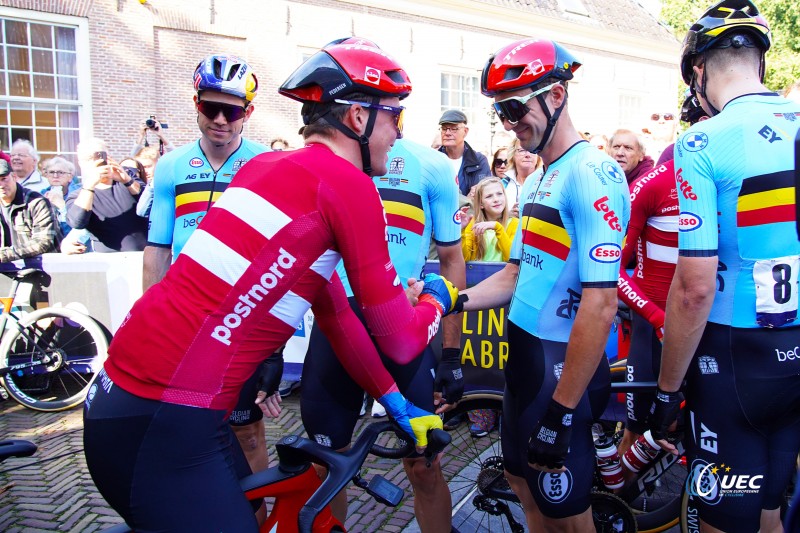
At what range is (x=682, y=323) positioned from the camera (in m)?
2.33

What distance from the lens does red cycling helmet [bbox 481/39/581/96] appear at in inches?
97.4

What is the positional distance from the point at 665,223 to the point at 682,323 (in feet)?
5.36

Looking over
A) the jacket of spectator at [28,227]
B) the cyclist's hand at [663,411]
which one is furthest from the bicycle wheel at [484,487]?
the jacket of spectator at [28,227]

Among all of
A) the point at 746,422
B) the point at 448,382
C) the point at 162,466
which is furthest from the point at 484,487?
the point at 162,466

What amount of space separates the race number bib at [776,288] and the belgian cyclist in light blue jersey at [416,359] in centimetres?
141

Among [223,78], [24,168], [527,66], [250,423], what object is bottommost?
[250,423]

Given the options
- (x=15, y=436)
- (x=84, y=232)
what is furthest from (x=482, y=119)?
(x=15, y=436)

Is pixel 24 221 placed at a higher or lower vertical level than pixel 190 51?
lower

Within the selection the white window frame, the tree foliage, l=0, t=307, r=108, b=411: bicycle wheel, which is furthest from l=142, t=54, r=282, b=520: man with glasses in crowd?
the tree foliage

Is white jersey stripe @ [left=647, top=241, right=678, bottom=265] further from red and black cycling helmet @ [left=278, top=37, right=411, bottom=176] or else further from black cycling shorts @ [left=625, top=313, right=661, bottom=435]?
red and black cycling helmet @ [left=278, top=37, right=411, bottom=176]

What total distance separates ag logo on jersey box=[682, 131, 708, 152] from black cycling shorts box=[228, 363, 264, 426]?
224 cm

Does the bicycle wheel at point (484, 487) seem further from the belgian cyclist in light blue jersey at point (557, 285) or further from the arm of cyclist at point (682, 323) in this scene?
the arm of cyclist at point (682, 323)

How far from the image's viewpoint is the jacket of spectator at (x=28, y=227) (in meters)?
6.43

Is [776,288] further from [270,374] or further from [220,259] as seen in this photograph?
[270,374]
